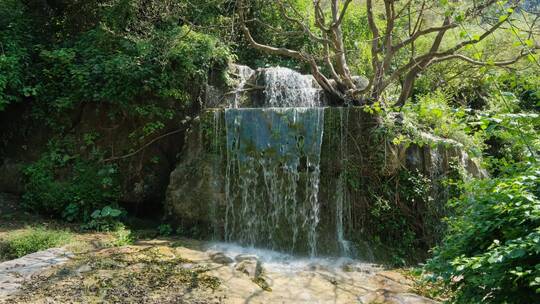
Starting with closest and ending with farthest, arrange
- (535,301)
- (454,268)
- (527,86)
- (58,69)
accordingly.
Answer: (535,301) → (454,268) → (527,86) → (58,69)

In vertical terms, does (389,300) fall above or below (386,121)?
below

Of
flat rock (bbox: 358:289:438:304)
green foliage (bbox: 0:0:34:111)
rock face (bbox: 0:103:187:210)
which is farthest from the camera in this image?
rock face (bbox: 0:103:187:210)

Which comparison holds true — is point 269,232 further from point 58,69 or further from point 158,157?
point 58,69

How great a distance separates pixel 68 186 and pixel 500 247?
23.0ft

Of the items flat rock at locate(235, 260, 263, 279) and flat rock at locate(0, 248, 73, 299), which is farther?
flat rock at locate(235, 260, 263, 279)

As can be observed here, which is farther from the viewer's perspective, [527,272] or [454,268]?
[454,268]

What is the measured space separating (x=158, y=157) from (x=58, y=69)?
247cm

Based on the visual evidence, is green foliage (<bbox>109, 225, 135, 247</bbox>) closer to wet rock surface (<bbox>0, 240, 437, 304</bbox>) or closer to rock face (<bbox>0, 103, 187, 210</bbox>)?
wet rock surface (<bbox>0, 240, 437, 304</bbox>)

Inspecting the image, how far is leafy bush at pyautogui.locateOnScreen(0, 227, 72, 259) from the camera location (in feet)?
18.2

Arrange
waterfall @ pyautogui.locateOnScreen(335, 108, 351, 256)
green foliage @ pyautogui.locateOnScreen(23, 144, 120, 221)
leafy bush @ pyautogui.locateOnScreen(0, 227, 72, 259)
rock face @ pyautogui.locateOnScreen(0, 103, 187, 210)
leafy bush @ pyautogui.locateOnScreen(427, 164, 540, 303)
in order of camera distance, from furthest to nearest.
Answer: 1. rock face @ pyautogui.locateOnScreen(0, 103, 187, 210)
2. green foliage @ pyautogui.locateOnScreen(23, 144, 120, 221)
3. waterfall @ pyautogui.locateOnScreen(335, 108, 351, 256)
4. leafy bush @ pyautogui.locateOnScreen(0, 227, 72, 259)
5. leafy bush @ pyautogui.locateOnScreen(427, 164, 540, 303)

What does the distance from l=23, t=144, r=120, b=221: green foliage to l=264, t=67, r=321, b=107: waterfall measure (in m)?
3.36

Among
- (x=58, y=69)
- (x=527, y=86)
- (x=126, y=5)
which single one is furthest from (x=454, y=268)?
(x=126, y=5)

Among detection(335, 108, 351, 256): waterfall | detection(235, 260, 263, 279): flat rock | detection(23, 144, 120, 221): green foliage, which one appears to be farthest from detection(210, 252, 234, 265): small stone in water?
detection(23, 144, 120, 221): green foliage

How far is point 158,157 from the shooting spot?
7742 mm
